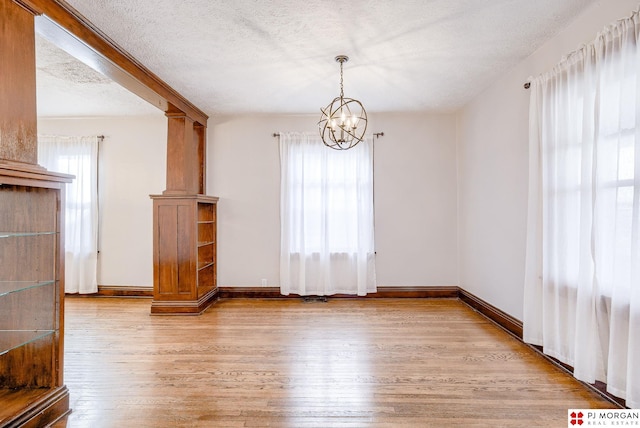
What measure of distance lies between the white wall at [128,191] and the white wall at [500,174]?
4.68 meters

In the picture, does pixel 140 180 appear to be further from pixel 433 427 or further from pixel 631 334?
pixel 631 334

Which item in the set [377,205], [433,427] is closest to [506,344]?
[433,427]

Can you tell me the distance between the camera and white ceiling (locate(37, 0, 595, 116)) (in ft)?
8.23

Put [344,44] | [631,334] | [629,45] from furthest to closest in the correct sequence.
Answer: [344,44]
[629,45]
[631,334]

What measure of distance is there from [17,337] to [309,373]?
6.55ft

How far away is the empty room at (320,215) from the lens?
7.04 ft

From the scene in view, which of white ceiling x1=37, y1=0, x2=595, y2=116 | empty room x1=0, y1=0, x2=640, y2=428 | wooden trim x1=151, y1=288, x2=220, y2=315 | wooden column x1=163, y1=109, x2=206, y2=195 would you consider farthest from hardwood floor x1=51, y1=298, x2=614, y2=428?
white ceiling x1=37, y1=0, x2=595, y2=116

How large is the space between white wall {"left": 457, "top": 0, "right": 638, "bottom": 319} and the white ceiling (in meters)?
0.14

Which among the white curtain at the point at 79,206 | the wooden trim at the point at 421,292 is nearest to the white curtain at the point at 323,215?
the wooden trim at the point at 421,292

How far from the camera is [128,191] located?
5305 millimetres

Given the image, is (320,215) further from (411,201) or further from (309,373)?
(309,373)

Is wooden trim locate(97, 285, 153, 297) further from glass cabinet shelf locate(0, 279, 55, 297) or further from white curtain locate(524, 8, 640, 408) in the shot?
white curtain locate(524, 8, 640, 408)

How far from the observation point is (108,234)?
17.4 ft

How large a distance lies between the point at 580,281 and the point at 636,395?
738 mm
